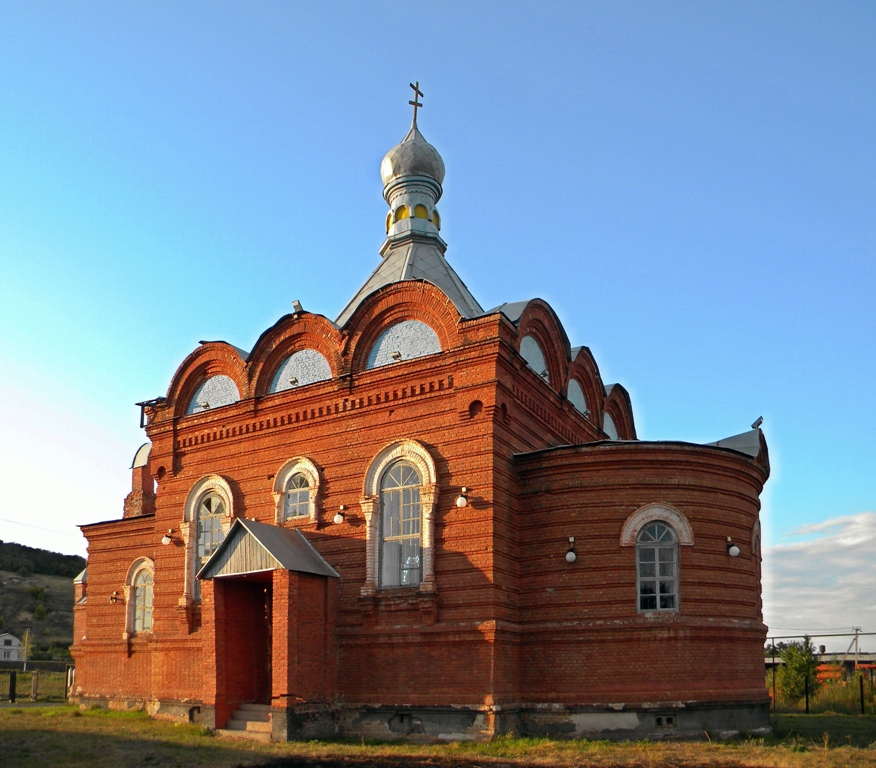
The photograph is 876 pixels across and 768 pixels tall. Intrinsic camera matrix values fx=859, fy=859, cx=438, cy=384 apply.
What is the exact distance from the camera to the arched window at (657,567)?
14094 mm

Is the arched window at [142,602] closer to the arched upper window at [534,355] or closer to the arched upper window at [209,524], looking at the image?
the arched upper window at [209,524]

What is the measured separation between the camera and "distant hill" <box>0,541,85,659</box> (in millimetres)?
53875

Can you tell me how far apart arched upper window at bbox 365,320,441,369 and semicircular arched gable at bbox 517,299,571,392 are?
1.85 m

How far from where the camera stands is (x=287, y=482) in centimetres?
1702

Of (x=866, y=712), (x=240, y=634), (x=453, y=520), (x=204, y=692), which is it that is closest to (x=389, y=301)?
(x=453, y=520)

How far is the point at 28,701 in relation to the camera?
915 inches

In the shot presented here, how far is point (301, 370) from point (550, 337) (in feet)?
16.8

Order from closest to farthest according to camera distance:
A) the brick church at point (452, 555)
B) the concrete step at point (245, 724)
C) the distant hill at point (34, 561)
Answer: the brick church at point (452, 555), the concrete step at point (245, 724), the distant hill at point (34, 561)

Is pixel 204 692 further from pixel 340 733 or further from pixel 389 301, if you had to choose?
pixel 389 301

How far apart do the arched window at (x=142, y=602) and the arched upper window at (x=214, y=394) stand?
14.3 feet

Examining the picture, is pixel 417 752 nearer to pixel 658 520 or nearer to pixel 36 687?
pixel 658 520

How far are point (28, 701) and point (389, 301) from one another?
15.9m

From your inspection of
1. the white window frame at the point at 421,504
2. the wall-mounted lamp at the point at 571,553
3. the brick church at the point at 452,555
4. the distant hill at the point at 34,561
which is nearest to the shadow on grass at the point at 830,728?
the brick church at the point at 452,555

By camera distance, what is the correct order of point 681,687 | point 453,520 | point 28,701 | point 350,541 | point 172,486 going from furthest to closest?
point 28,701 < point 172,486 < point 350,541 < point 453,520 < point 681,687
